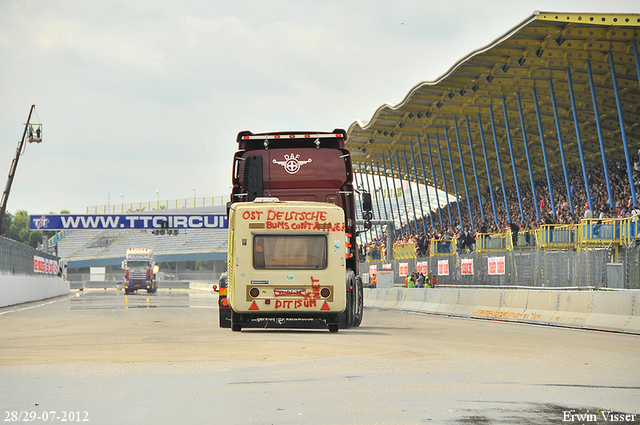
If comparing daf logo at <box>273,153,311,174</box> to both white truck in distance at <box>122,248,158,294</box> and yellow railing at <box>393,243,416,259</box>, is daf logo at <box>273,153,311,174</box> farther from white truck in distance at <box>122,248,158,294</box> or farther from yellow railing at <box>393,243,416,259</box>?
white truck in distance at <box>122,248,158,294</box>

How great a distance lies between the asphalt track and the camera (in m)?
7.85

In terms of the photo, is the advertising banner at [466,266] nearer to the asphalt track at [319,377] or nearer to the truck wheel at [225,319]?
the asphalt track at [319,377]

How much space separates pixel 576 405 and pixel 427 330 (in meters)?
11.7

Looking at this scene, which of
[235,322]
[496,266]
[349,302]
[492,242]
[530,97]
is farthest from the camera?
[530,97]

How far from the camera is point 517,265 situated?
28406mm

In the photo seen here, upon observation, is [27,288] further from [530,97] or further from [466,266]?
[530,97]

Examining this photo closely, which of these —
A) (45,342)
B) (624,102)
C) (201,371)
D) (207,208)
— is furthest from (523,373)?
(207,208)

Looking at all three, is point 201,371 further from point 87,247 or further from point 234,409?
point 87,247

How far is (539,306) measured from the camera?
76.6 feet

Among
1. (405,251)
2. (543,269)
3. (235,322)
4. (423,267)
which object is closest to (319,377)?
(235,322)

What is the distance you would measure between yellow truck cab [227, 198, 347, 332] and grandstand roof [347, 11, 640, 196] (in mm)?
18844

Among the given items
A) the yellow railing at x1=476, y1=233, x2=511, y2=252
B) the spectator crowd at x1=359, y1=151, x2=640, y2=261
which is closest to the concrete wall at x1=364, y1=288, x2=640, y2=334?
the yellow railing at x1=476, y1=233, x2=511, y2=252

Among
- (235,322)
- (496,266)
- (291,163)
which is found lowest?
(235,322)

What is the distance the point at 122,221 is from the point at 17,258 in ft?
111
